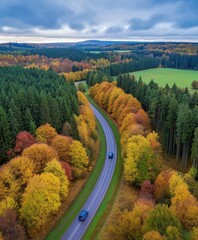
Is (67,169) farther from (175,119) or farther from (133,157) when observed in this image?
(175,119)

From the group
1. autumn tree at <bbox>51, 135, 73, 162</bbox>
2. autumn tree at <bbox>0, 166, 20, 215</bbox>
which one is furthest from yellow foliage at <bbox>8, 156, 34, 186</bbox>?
autumn tree at <bbox>51, 135, 73, 162</bbox>

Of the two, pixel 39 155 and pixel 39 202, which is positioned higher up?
pixel 39 155

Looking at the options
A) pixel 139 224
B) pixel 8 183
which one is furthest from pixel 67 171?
pixel 139 224

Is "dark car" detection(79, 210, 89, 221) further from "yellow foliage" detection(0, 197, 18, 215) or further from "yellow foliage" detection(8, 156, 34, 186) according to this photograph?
"yellow foliage" detection(8, 156, 34, 186)

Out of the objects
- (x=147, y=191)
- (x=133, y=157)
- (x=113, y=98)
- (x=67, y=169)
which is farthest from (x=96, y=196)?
(x=113, y=98)

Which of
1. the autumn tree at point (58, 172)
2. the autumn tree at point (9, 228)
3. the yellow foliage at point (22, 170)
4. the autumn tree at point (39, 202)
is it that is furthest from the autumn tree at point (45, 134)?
the autumn tree at point (9, 228)

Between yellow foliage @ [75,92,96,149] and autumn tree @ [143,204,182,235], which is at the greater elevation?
autumn tree @ [143,204,182,235]
